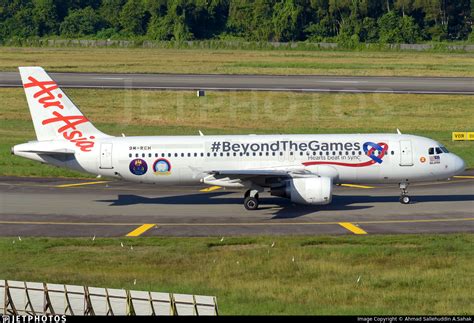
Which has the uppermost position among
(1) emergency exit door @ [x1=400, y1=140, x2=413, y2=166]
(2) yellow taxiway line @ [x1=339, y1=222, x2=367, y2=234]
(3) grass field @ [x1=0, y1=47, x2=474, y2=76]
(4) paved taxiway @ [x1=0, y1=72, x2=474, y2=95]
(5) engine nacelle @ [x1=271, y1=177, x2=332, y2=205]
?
(3) grass field @ [x1=0, y1=47, x2=474, y2=76]

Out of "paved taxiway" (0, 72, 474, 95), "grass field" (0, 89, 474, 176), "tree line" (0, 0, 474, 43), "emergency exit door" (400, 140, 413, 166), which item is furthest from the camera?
"tree line" (0, 0, 474, 43)

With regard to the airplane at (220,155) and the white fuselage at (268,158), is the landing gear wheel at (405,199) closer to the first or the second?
the airplane at (220,155)

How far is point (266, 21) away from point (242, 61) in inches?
2036

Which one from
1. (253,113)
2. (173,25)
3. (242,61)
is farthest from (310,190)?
(173,25)

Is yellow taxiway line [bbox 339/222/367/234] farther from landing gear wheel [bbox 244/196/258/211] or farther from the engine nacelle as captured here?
landing gear wheel [bbox 244/196/258/211]

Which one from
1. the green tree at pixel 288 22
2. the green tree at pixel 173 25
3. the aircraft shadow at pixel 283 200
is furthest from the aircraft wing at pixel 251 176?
the green tree at pixel 173 25

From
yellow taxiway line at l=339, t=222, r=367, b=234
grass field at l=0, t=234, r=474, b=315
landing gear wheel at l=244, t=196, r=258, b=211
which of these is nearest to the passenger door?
grass field at l=0, t=234, r=474, b=315

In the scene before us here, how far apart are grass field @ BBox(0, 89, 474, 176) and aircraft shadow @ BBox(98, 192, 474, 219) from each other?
60.0 feet

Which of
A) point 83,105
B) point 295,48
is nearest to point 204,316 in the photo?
point 83,105

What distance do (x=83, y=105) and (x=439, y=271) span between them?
208 feet

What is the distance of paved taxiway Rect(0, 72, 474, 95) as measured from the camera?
10069 cm

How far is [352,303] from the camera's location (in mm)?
31922

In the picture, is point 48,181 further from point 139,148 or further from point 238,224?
point 238,224

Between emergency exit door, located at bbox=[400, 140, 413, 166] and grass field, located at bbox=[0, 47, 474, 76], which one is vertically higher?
grass field, located at bbox=[0, 47, 474, 76]
